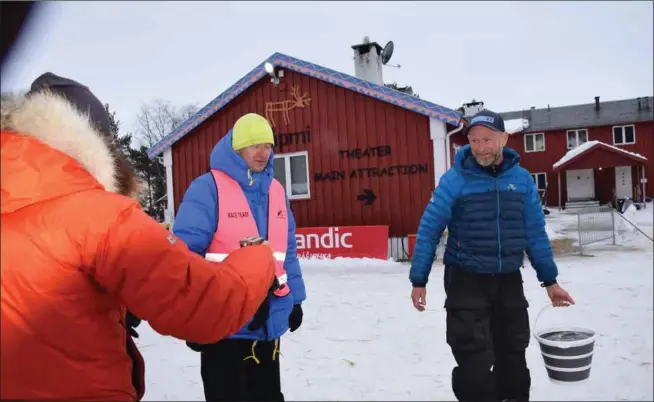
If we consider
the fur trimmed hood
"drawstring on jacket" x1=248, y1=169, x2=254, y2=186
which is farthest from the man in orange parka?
"drawstring on jacket" x1=248, y1=169, x2=254, y2=186

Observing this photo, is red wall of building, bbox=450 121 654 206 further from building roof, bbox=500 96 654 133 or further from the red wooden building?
the red wooden building

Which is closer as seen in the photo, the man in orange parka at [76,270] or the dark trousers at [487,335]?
the man in orange parka at [76,270]

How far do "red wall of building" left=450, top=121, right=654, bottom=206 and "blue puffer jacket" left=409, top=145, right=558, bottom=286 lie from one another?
29.5m

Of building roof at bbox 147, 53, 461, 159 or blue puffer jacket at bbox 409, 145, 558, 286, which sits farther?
building roof at bbox 147, 53, 461, 159

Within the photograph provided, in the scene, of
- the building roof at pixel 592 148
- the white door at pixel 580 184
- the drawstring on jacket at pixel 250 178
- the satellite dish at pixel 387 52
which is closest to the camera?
the drawstring on jacket at pixel 250 178

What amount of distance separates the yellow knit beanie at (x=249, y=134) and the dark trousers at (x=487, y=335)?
4.91 ft

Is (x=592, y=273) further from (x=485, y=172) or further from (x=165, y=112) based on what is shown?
(x=165, y=112)

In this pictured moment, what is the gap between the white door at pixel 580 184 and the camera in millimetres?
31391

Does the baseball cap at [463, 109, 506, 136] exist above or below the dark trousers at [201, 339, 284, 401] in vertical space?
above

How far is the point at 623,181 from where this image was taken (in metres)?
30.7

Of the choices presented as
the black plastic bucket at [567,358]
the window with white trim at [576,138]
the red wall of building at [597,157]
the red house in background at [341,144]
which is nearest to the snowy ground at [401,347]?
the black plastic bucket at [567,358]

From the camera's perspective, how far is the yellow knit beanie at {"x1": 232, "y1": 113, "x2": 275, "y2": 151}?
2713 mm

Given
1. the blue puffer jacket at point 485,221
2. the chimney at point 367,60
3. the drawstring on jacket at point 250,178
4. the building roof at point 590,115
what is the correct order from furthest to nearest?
the building roof at point 590,115 → the chimney at point 367,60 → the blue puffer jacket at point 485,221 → the drawstring on jacket at point 250,178

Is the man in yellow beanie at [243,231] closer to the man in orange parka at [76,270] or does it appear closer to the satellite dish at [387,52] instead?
the man in orange parka at [76,270]
